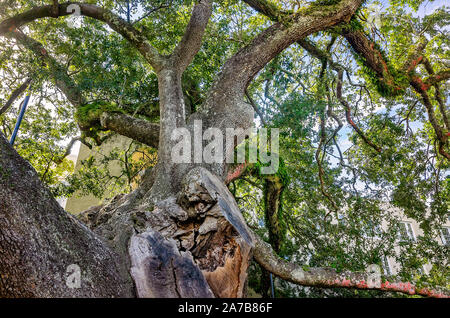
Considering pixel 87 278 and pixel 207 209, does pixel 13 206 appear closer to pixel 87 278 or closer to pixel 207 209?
pixel 87 278

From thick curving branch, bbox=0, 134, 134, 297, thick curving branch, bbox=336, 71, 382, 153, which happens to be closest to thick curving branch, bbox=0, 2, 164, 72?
thick curving branch, bbox=0, 134, 134, 297

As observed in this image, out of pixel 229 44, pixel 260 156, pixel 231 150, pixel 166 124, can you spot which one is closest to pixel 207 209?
pixel 231 150

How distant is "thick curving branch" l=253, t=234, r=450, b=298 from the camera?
9.73 ft

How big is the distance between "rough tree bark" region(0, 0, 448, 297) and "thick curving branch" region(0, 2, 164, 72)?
0.03m

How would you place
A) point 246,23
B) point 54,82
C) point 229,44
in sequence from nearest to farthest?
point 54,82 → point 229,44 → point 246,23

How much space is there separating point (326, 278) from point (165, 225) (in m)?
2.16

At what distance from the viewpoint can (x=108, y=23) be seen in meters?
4.31

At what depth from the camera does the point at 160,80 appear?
376cm

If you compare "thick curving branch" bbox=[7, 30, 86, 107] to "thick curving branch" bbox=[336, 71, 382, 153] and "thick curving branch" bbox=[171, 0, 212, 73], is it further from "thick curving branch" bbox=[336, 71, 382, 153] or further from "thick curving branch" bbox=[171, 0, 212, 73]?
"thick curving branch" bbox=[336, 71, 382, 153]

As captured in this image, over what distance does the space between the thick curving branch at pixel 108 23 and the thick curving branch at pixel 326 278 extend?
10.6 feet

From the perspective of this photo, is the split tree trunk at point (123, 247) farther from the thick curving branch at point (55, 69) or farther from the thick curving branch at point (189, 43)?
the thick curving branch at point (55, 69)

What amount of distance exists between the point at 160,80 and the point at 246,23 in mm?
4659

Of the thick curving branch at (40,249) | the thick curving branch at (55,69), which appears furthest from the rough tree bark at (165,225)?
the thick curving branch at (55,69)

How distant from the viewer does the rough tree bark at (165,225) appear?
4.77ft
